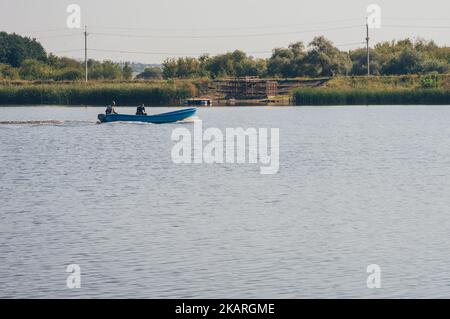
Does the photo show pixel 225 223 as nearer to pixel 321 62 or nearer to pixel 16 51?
pixel 321 62

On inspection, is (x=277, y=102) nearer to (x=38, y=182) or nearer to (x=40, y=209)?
(x=38, y=182)

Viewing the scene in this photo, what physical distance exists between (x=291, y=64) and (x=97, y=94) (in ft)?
93.3

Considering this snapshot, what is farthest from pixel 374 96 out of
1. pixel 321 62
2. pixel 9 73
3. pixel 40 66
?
pixel 40 66

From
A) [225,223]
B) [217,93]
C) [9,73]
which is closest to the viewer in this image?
[225,223]

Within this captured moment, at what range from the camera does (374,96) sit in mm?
100750

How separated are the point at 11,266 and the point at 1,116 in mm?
71596

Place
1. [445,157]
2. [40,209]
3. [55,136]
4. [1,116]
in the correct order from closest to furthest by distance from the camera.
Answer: [40,209]
[445,157]
[55,136]
[1,116]

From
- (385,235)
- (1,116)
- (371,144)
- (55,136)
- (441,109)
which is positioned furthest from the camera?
(441,109)

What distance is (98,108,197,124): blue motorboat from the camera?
7319 centimetres

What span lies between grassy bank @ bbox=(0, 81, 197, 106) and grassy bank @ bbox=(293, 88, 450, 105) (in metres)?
14.7

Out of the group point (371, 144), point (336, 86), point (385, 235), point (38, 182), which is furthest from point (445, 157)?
point (336, 86)

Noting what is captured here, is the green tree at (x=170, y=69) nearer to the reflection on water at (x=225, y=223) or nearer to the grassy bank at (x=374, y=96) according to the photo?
the grassy bank at (x=374, y=96)

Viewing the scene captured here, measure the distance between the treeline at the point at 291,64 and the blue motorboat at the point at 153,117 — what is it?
51.9m

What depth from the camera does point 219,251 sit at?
25531mm
